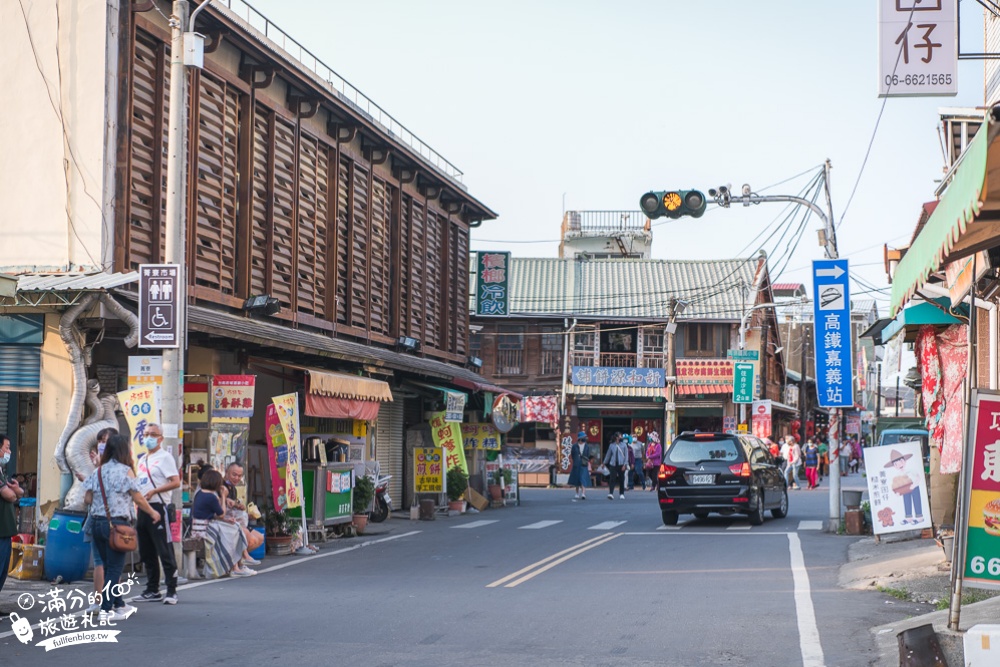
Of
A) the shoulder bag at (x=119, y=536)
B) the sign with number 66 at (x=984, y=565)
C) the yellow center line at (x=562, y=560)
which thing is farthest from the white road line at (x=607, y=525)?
the sign with number 66 at (x=984, y=565)

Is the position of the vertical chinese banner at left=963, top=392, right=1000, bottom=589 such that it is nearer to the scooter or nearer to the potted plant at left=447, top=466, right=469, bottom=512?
the scooter

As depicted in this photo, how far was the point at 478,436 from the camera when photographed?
30828mm

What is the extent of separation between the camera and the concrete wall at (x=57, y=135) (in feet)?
52.4

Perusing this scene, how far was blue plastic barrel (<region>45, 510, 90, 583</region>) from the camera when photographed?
13.9 m

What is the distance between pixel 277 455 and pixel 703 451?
868 cm

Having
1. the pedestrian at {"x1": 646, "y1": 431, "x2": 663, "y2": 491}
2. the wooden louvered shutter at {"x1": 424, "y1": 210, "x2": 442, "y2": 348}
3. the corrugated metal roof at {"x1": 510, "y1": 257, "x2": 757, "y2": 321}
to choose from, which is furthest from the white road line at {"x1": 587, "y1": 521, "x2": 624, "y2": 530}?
the corrugated metal roof at {"x1": 510, "y1": 257, "x2": 757, "y2": 321}

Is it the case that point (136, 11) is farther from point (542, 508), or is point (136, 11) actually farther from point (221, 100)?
point (542, 508)

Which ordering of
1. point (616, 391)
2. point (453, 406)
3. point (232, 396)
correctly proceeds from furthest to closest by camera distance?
1. point (616, 391)
2. point (453, 406)
3. point (232, 396)

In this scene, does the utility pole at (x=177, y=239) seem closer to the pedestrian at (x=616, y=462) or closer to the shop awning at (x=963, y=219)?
the shop awning at (x=963, y=219)

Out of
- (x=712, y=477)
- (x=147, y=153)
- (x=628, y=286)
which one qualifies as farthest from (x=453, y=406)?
(x=628, y=286)

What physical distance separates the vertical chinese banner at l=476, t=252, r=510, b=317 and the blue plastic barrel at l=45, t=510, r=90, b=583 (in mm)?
23072

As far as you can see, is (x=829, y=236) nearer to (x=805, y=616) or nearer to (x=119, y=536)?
(x=805, y=616)

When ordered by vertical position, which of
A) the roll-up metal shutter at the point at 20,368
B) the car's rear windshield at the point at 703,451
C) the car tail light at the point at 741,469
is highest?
the roll-up metal shutter at the point at 20,368

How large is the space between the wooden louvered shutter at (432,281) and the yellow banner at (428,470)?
13.2 feet
